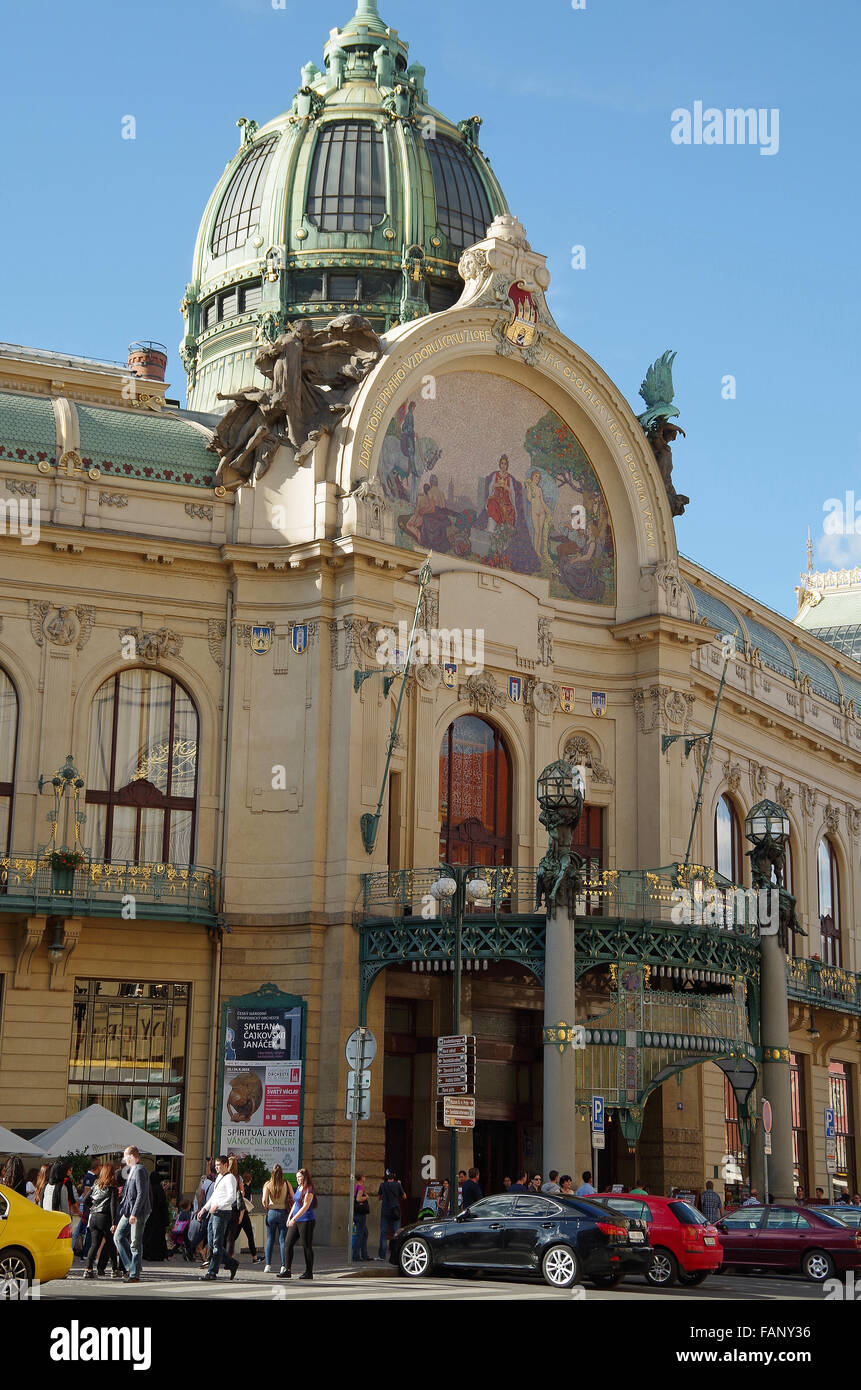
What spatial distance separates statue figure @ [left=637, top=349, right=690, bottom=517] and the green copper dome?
19.5 feet

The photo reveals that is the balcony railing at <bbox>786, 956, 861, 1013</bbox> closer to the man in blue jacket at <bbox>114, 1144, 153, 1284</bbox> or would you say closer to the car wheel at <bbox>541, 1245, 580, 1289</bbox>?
the car wheel at <bbox>541, 1245, 580, 1289</bbox>

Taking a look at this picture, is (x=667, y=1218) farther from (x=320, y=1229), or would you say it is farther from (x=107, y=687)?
(x=107, y=687)

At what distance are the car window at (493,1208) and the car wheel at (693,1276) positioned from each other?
3.13 metres

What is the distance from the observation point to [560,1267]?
22391 millimetres

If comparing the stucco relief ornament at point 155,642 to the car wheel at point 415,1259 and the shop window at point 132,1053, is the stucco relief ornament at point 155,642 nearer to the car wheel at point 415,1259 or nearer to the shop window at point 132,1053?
the shop window at point 132,1053

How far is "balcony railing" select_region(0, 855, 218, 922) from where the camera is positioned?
3344 centimetres

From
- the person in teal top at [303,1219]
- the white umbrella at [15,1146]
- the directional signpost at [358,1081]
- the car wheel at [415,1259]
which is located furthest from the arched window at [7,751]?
the car wheel at [415,1259]

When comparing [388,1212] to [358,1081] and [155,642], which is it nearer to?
[358,1081]

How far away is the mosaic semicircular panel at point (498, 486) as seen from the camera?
38906 mm

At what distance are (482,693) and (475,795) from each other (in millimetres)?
2214

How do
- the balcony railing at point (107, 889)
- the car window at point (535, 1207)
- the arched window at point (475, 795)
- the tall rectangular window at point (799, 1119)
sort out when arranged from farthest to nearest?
1. the tall rectangular window at point (799, 1119)
2. the arched window at point (475, 795)
3. the balcony railing at point (107, 889)
4. the car window at point (535, 1207)

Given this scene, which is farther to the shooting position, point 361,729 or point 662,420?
point 662,420

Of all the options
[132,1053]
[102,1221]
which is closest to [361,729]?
[132,1053]

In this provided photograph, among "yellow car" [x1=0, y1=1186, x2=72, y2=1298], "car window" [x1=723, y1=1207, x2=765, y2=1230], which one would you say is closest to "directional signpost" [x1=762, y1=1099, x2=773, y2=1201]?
"car window" [x1=723, y1=1207, x2=765, y2=1230]
